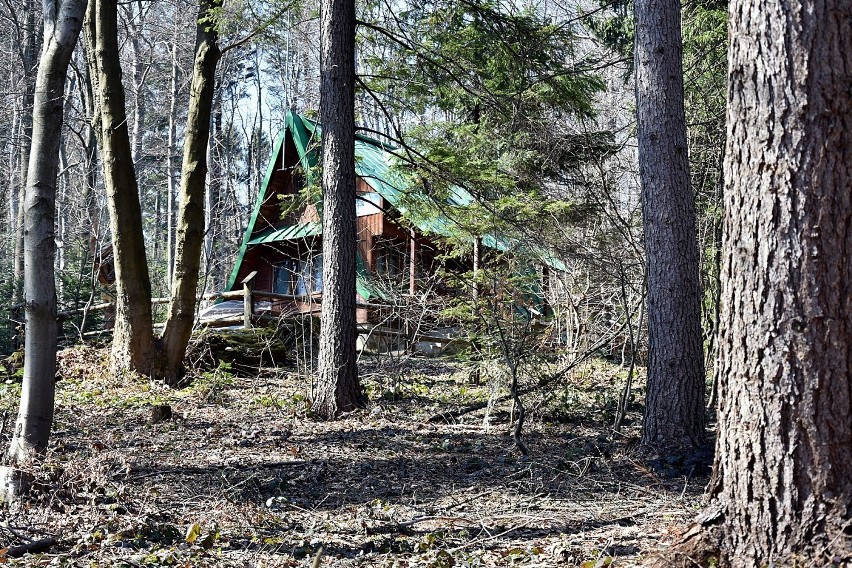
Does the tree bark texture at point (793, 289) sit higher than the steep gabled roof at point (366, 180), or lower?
lower

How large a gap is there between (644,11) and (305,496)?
510cm

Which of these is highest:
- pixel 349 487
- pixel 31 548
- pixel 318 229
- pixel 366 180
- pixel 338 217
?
pixel 366 180

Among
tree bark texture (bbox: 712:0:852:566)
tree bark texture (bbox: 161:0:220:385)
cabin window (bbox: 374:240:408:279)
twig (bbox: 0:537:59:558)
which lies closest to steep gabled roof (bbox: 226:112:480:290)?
cabin window (bbox: 374:240:408:279)

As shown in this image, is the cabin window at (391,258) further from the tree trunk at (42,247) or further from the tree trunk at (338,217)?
the tree trunk at (42,247)

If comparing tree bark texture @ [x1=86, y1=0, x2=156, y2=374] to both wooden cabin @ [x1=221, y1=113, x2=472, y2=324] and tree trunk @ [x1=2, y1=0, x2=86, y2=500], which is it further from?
tree trunk @ [x1=2, y1=0, x2=86, y2=500]

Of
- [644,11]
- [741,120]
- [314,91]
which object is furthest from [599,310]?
[314,91]

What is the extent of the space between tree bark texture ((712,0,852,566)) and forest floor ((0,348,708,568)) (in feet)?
2.17

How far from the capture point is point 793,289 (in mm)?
2977

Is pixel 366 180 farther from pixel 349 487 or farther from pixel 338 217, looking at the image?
pixel 349 487

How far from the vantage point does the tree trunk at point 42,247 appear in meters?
4.68

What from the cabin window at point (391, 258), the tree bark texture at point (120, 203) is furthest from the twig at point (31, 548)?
the tree bark texture at point (120, 203)

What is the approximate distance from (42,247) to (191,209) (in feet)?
24.4

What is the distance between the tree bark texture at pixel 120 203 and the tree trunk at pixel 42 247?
702cm

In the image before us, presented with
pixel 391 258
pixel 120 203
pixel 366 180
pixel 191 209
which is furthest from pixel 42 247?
pixel 366 180
